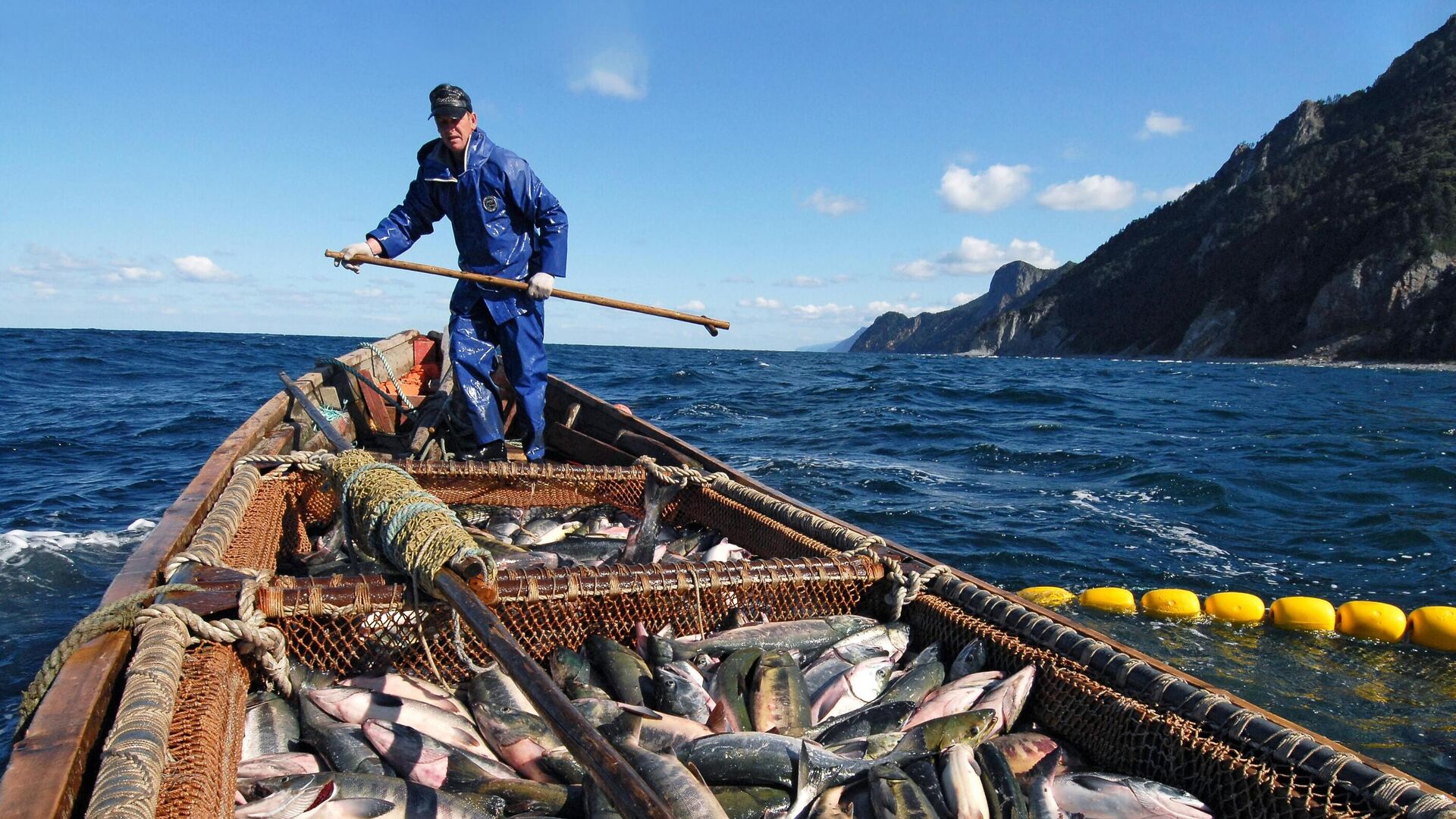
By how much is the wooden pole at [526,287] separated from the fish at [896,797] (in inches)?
157

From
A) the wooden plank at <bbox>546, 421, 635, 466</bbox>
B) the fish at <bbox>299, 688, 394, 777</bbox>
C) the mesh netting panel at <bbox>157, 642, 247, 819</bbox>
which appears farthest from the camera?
the wooden plank at <bbox>546, 421, 635, 466</bbox>

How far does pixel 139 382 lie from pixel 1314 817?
27.1 meters

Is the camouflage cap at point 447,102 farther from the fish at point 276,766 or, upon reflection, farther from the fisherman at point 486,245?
the fish at point 276,766

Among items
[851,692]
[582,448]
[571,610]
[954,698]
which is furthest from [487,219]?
[954,698]

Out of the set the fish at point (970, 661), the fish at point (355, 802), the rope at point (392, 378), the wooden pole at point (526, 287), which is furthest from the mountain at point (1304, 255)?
the fish at point (355, 802)

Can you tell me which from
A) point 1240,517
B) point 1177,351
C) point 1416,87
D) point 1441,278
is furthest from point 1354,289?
point 1240,517

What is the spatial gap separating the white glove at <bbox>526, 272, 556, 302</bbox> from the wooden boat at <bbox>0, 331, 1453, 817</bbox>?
1.18 m

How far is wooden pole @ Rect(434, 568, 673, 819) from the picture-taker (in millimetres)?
1515

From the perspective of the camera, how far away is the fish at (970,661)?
323 cm

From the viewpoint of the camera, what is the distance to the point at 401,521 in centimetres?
307

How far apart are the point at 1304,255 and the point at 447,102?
3302 inches

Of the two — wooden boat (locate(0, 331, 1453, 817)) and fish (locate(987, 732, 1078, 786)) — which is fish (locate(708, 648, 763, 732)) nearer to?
wooden boat (locate(0, 331, 1453, 817))

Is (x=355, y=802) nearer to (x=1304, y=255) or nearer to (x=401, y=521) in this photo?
(x=401, y=521)

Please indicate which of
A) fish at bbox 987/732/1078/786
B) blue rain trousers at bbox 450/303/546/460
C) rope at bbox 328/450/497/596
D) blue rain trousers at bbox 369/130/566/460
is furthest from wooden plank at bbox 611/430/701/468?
fish at bbox 987/732/1078/786
